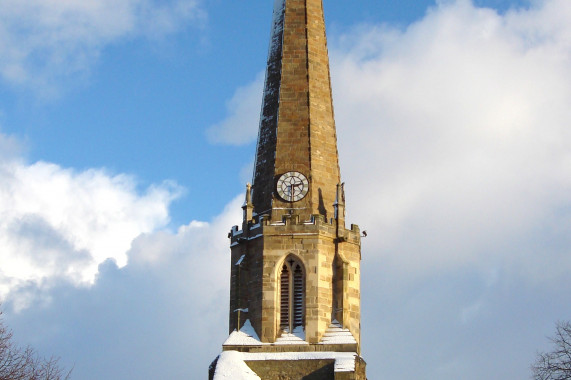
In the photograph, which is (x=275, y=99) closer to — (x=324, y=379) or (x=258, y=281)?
(x=258, y=281)

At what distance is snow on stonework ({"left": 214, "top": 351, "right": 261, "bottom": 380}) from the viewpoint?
148ft

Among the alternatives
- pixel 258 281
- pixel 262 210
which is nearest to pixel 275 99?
pixel 262 210

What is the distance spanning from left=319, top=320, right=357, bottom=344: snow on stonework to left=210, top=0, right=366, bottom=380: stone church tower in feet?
0.13

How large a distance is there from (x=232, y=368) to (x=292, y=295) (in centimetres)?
421

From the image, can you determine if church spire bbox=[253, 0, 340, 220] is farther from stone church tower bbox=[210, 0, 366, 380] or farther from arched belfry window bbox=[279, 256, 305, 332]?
arched belfry window bbox=[279, 256, 305, 332]

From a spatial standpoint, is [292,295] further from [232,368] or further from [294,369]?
[232,368]

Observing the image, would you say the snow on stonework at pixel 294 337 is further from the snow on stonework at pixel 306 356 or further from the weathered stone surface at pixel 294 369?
the weathered stone surface at pixel 294 369

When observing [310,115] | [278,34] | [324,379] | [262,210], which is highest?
[278,34]

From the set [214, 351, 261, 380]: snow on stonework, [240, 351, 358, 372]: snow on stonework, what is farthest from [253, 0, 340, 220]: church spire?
[214, 351, 261, 380]: snow on stonework

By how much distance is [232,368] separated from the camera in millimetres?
45625

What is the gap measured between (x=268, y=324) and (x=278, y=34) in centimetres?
1379

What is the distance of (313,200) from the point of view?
1960 inches

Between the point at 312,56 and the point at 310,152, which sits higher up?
the point at 312,56

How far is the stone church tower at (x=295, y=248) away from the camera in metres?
46.6
